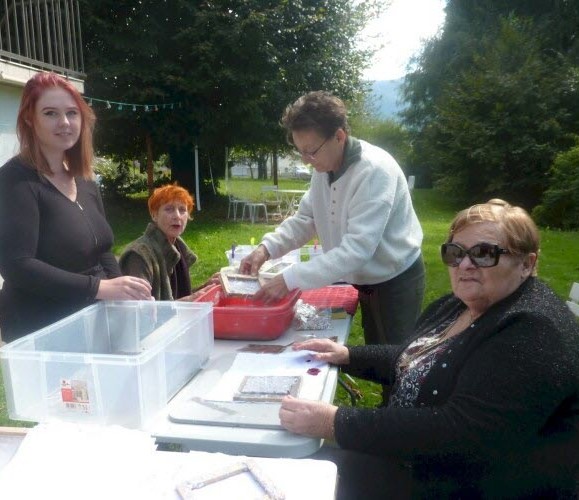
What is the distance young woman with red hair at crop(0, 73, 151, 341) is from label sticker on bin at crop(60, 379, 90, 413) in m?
0.46

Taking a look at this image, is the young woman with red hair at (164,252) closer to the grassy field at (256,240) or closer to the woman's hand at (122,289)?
the woman's hand at (122,289)

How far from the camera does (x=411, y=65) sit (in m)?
23.3

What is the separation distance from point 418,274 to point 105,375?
165cm

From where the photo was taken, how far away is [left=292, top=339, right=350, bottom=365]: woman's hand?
6.66ft

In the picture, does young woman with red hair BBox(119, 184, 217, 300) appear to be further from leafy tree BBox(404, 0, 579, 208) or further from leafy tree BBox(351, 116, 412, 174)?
leafy tree BBox(351, 116, 412, 174)

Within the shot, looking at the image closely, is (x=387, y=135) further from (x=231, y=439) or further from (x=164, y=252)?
(x=231, y=439)

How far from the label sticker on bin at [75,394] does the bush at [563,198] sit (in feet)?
40.3

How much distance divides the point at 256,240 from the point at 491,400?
8.02 m

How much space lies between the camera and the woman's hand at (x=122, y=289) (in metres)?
1.95

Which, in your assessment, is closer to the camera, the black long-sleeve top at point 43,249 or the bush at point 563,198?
the black long-sleeve top at point 43,249

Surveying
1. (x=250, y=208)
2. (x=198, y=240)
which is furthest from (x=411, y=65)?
(x=198, y=240)

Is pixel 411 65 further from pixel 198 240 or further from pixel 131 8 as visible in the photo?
pixel 198 240

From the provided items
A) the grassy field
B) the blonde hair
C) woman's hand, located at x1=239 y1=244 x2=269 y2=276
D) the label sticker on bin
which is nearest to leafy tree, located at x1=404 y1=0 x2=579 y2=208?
the grassy field

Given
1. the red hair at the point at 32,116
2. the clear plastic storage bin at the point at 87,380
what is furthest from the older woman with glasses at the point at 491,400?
the red hair at the point at 32,116
